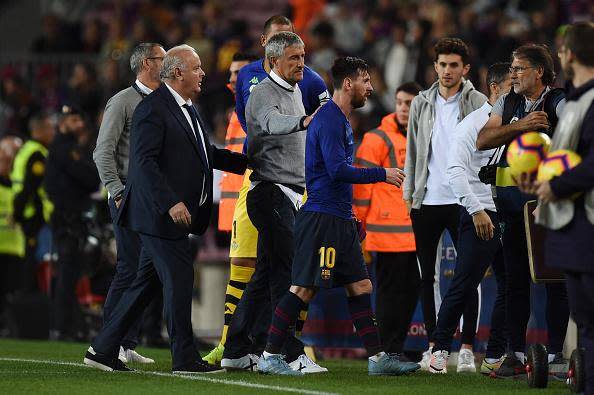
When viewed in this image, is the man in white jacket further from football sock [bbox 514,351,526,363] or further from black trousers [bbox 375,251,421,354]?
black trousers [bbox 375,251,421,354]

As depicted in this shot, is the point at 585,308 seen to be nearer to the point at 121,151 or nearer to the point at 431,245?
the point at 431,245

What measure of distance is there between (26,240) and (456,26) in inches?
231

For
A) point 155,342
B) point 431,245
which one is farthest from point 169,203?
point 155,342

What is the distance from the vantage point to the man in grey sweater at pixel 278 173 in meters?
9.05

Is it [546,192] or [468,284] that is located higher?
[546,192]

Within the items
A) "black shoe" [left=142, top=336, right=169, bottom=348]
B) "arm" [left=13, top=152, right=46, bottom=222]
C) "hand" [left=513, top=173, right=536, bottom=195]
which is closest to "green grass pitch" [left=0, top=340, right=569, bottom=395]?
"hand" [left=513, top=173, right=536, bottom=195]

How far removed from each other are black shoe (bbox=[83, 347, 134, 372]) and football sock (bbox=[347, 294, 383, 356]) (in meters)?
1.57

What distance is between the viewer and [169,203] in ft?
28.0

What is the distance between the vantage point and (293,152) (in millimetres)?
9266

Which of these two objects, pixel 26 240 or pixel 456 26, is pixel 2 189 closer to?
pixel 26 240

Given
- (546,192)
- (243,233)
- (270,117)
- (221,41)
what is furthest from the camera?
(221,41)

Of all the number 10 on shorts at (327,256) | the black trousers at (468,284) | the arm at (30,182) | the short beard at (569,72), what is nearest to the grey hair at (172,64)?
the number 10 on shorts at (327,256)

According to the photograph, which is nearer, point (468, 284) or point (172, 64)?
point (172, 64)

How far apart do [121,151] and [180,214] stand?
65.9 inches
